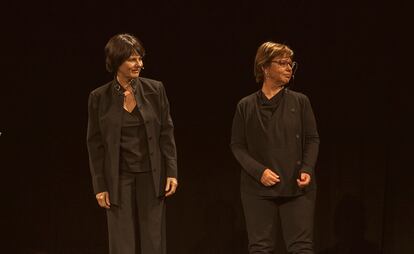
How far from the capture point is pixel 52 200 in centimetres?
428

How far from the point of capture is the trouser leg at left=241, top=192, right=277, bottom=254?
3.20 metres

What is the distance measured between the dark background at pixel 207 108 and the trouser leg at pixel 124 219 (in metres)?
1.12

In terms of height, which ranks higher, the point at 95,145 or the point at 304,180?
the point at 95,145

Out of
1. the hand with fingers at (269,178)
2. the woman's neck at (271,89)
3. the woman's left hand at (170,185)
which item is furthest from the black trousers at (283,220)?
the woman's neck at (271,89)

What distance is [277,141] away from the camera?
318 centimetres

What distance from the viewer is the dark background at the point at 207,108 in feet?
13.3

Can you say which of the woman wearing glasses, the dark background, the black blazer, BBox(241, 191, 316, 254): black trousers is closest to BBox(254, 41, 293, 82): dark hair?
the woman wearing glasses

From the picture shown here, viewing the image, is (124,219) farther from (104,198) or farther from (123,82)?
(123,82)

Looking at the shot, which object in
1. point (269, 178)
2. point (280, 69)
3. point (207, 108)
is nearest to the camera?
point (269, 178)

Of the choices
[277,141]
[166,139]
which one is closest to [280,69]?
[277,141]

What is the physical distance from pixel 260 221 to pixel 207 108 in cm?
118

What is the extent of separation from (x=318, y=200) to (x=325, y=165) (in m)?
0.22

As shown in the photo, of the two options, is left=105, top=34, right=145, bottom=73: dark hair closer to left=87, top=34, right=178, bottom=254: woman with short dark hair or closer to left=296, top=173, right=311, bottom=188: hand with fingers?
left=87, top=34, right=178, bottom=254: woman with short dark hair

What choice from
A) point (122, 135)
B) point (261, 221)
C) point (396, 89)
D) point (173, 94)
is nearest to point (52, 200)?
point (173, 94)
